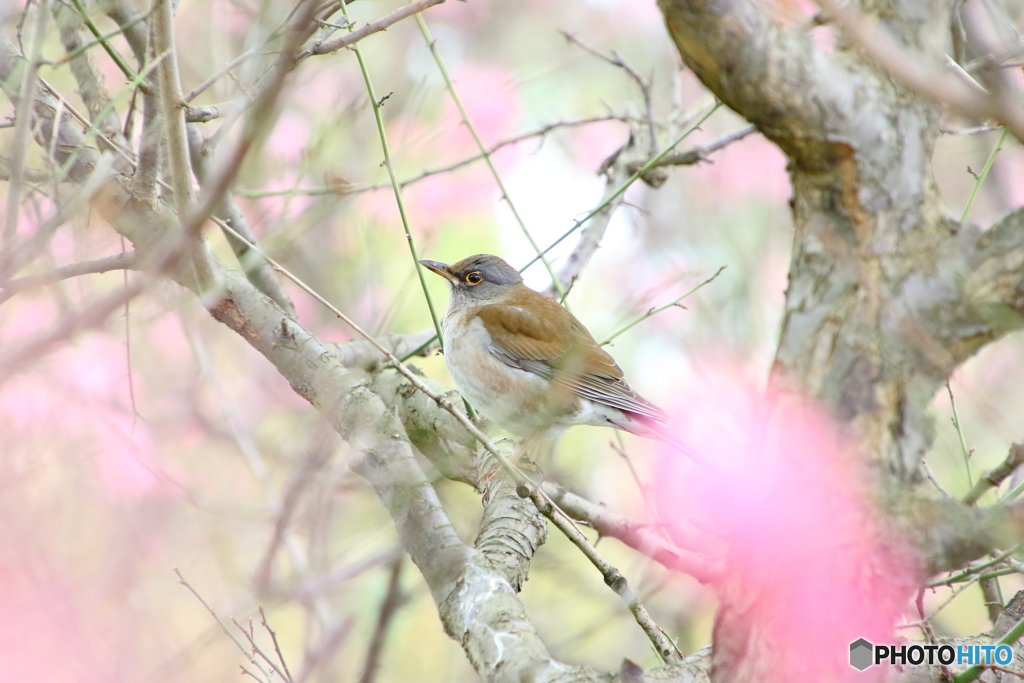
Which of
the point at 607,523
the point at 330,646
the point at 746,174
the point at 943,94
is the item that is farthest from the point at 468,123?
the point at 746,174

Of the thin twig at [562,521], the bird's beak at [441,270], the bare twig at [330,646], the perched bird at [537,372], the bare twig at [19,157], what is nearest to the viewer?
the bare twig at [330,646]

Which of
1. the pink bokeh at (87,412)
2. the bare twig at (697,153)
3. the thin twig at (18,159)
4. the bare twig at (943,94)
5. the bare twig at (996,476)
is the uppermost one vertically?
the bare twig at (697,153)

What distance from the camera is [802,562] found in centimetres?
178

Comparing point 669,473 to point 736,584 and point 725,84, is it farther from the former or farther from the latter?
point 725,84

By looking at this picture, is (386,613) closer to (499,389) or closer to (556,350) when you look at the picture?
(499,389)

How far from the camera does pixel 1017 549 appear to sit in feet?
5.32

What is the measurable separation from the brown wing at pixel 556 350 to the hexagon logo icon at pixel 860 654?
2789 mm

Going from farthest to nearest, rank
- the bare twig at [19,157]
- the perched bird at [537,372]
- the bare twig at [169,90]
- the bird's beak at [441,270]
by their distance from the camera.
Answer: the bird's beak at [441,270]
the perched bird at [537,372]
the bare twig at [169,90]
the bare twig at [19,157]

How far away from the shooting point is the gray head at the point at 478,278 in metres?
5.68

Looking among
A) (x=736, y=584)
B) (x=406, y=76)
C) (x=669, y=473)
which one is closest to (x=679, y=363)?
(x=669, y=473)

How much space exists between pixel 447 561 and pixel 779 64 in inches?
64.9

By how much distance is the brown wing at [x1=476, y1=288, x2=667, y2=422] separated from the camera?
478cm

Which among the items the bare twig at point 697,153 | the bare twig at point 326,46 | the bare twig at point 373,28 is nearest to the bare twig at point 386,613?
the bare twig at point 326,46

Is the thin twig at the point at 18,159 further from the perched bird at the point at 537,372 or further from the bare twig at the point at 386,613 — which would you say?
the perched bird at the point at 537,372
